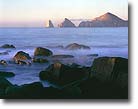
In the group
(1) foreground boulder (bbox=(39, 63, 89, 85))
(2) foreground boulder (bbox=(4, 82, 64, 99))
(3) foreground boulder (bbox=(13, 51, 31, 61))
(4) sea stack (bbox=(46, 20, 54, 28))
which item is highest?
(4) sea stack (bbox=(46, 20, 54, 28))

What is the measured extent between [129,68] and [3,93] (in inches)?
27.6

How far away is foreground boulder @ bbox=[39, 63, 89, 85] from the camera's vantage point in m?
2.07

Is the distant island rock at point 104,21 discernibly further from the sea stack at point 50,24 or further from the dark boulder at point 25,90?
the dark boulder at point 25,90

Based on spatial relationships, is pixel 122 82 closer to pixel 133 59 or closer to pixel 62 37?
pixel 133 59

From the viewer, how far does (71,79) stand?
2066 millimetres

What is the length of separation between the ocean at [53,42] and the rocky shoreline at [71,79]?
0.07ft

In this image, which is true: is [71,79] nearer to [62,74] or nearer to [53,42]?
[62,74]

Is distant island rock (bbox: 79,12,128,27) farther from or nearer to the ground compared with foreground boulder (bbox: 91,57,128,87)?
farther from the ground

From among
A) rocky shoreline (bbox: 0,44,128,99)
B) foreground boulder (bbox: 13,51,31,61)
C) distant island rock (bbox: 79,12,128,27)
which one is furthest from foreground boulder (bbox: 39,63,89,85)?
distant island rock (bbox: 79,12,128,27)

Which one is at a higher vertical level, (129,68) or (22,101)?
(129,68)

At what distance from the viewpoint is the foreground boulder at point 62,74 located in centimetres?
207

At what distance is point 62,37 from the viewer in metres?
2.07

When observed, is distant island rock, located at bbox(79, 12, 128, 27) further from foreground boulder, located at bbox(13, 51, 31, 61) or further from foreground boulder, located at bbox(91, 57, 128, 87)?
foreground boulder, located at bbox(13, 51, 31, 61)
